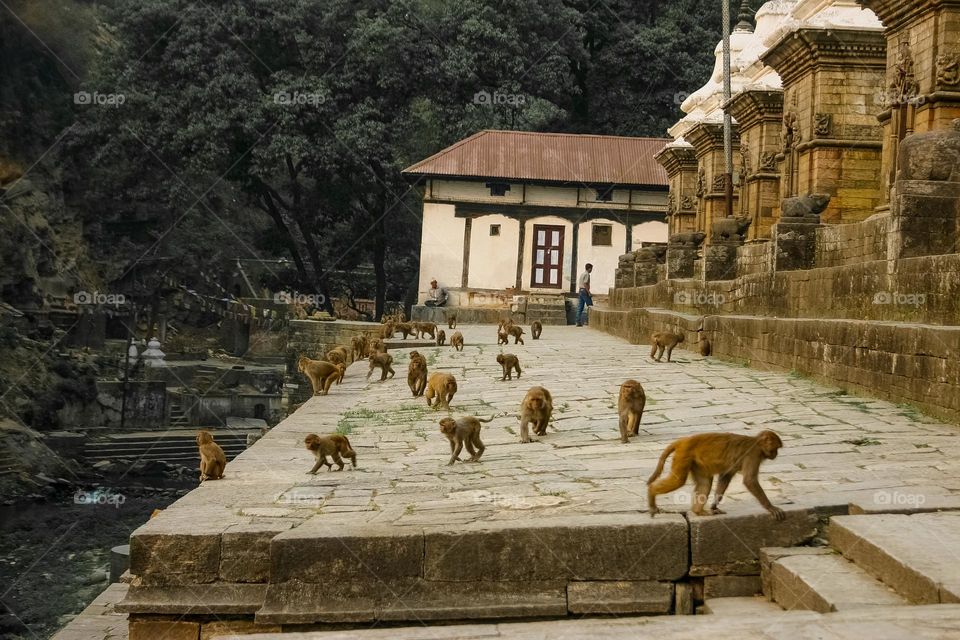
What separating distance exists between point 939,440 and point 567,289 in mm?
30636

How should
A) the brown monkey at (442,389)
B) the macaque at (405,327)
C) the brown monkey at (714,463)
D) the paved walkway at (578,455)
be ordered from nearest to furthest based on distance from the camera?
1. the brown monkey at (714,463)
2. the paved walkway at (578,455)
3. the brown monkey at (442,389)
4. the macaque at (405,327)

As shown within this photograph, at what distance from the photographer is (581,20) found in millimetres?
50625

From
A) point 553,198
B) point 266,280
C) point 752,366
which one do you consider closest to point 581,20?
point 553,198

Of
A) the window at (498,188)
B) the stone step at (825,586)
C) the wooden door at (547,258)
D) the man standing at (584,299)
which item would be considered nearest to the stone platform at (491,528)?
the stone step at (825,586)

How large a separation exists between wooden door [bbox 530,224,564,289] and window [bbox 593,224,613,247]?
1293 mm

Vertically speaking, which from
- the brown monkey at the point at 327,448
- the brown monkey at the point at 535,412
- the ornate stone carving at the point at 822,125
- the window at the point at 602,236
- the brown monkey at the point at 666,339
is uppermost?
the ornate stone carving at the point at 822,125

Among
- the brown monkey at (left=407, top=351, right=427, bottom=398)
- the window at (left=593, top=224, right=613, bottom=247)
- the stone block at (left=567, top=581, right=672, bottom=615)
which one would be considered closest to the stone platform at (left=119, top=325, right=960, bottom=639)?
the stone block at (left=567, top=581, right=672, bottom=615)

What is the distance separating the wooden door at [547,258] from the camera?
1502 inches

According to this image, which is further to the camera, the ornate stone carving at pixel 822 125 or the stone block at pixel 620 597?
the ornate stone carving at pixel 822 125

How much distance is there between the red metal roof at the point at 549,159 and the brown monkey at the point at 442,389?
26.5 m

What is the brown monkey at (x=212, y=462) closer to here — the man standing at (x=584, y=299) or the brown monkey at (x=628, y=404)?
the brown monkey at (x=628, y=404)

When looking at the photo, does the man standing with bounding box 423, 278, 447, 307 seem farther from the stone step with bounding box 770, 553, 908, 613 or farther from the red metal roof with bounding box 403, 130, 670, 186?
the stone step with bounding box 770, 553, 908, 613

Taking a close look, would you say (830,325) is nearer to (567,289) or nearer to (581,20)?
(567,289)

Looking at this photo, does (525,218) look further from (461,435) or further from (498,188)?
(461,435)
